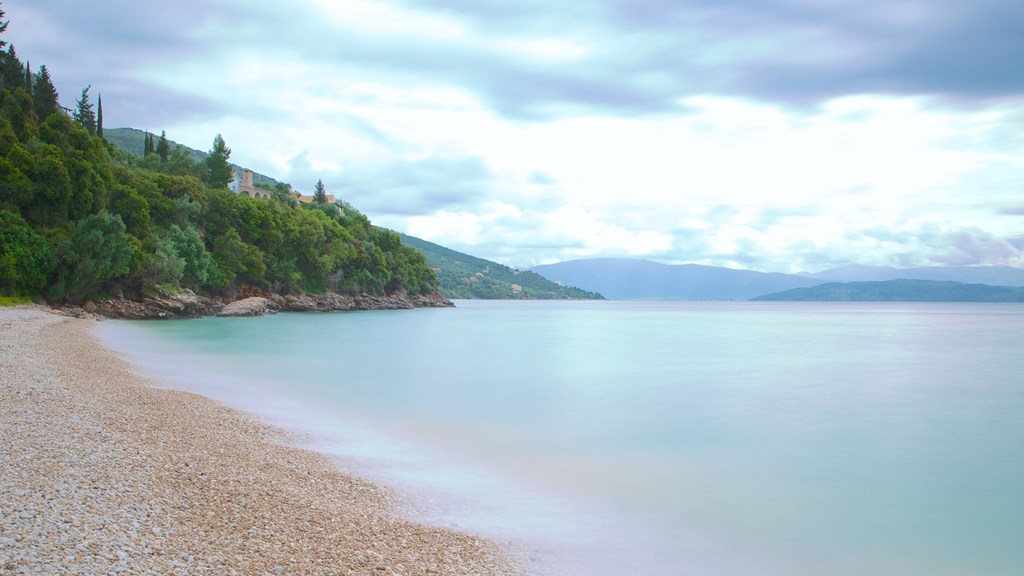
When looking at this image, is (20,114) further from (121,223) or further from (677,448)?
(677,448)

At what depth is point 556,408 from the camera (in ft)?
70.5

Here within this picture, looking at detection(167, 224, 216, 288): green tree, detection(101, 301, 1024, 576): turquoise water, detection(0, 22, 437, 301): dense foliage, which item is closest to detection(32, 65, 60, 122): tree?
detection(0, 22, 437, 301): dense foliage

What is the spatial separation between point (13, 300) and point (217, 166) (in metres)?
60.4

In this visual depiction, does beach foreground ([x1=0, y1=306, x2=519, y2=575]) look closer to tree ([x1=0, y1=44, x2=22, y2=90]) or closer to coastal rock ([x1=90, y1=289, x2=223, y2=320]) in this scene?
coastal rock ([x1=90, y1=289, x2=223, y2=320])

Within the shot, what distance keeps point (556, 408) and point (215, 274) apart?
5628 centimetres

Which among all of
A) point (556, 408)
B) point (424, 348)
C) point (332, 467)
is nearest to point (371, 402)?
point (556, 408)

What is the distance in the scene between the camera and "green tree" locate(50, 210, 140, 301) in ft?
147

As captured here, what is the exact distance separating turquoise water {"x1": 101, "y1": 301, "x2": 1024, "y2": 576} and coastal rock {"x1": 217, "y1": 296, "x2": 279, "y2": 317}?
2948 cm

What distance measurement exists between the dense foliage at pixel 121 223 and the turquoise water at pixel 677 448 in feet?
32.4

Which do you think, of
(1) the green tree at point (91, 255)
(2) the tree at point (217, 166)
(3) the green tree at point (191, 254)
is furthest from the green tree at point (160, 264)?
(2) the tree at point (217, 166)

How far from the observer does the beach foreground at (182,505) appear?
6.00 metres

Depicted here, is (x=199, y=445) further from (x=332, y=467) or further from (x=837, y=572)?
(x=837, y=572)

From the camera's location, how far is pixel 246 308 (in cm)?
6912

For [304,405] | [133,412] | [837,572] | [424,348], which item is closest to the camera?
[837,572]
